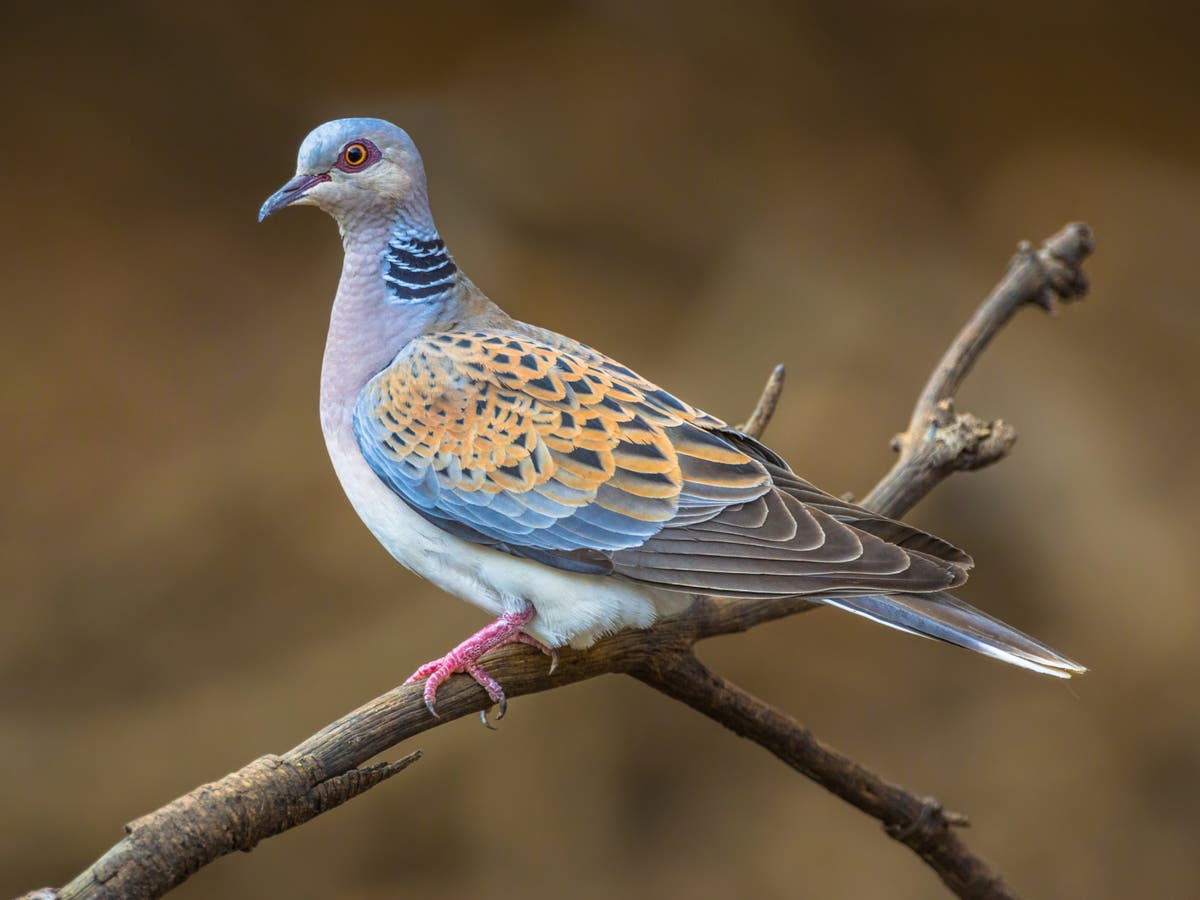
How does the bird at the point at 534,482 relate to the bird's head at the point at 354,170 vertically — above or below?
below

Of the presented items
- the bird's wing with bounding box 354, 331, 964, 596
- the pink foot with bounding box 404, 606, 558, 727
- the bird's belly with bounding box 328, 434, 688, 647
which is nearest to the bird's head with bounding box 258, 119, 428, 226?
the bird's wing with bounding box 354, 331, 964, 596

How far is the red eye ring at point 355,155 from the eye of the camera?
2102mm

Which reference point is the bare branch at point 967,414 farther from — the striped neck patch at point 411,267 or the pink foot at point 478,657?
the striped neck patch at point 411,267

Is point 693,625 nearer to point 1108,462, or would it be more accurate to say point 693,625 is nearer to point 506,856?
point 506,856

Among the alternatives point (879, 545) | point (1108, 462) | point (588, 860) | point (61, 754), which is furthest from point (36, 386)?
point (1108, 462)

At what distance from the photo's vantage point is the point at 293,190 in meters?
2.09

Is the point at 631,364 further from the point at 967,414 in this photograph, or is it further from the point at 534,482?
the point at 534,482

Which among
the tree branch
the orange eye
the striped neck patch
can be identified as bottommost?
the tree branch

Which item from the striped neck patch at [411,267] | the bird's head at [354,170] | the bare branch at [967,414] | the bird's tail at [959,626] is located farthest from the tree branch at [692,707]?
the bird's head at [354,170]

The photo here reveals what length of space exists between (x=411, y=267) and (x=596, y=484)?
510 millimetres

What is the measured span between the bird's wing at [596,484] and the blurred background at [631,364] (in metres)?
2.08

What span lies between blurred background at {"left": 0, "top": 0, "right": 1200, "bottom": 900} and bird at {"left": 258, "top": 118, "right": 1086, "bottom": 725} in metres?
2.03

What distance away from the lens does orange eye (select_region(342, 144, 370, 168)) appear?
2102 millimetres

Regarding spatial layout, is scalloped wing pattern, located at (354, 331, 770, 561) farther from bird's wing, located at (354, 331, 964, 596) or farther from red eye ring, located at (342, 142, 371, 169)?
red eye ring, located at (342, 142, 371, 169)
